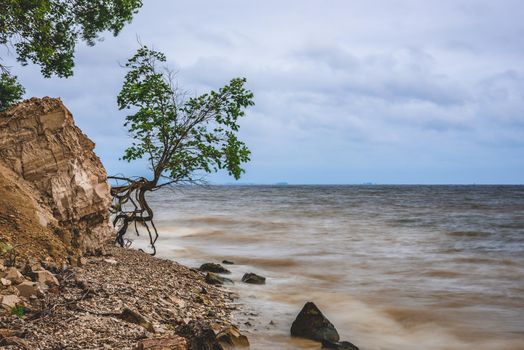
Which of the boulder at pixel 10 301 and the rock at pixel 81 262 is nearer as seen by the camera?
the boulder at pixel 10 301

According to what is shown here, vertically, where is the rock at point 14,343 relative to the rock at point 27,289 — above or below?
below

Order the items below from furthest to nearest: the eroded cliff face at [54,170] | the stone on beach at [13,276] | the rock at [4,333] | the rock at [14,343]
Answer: the eroded cliff face at [54,170]
the stone on beach at [13,276]
the rock at [4,333]
the rock at [14,343]

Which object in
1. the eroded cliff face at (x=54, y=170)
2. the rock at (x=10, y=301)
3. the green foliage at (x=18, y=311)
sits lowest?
the green foliage at (x=18, y=311)

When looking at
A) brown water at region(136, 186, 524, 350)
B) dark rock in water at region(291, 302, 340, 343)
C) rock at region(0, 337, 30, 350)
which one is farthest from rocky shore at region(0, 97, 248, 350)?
brown water at region(136, 186, 524, 350)

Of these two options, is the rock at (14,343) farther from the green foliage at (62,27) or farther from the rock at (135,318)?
the green foliage at (62,27)

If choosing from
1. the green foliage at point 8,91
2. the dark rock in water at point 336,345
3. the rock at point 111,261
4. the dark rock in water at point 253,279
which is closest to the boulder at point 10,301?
the rock at point 111,261

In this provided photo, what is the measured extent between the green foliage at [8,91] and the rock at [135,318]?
48.9 ft

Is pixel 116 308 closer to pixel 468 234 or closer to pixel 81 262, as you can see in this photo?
pixel 81 262

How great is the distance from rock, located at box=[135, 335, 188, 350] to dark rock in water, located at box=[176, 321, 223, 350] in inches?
19.2

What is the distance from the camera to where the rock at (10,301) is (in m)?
6.86

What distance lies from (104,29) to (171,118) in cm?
384

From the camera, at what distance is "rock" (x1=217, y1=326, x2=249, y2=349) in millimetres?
7955

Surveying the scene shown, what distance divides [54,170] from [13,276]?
3851 mm

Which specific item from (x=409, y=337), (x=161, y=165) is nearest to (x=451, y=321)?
(x=409, y=337)
